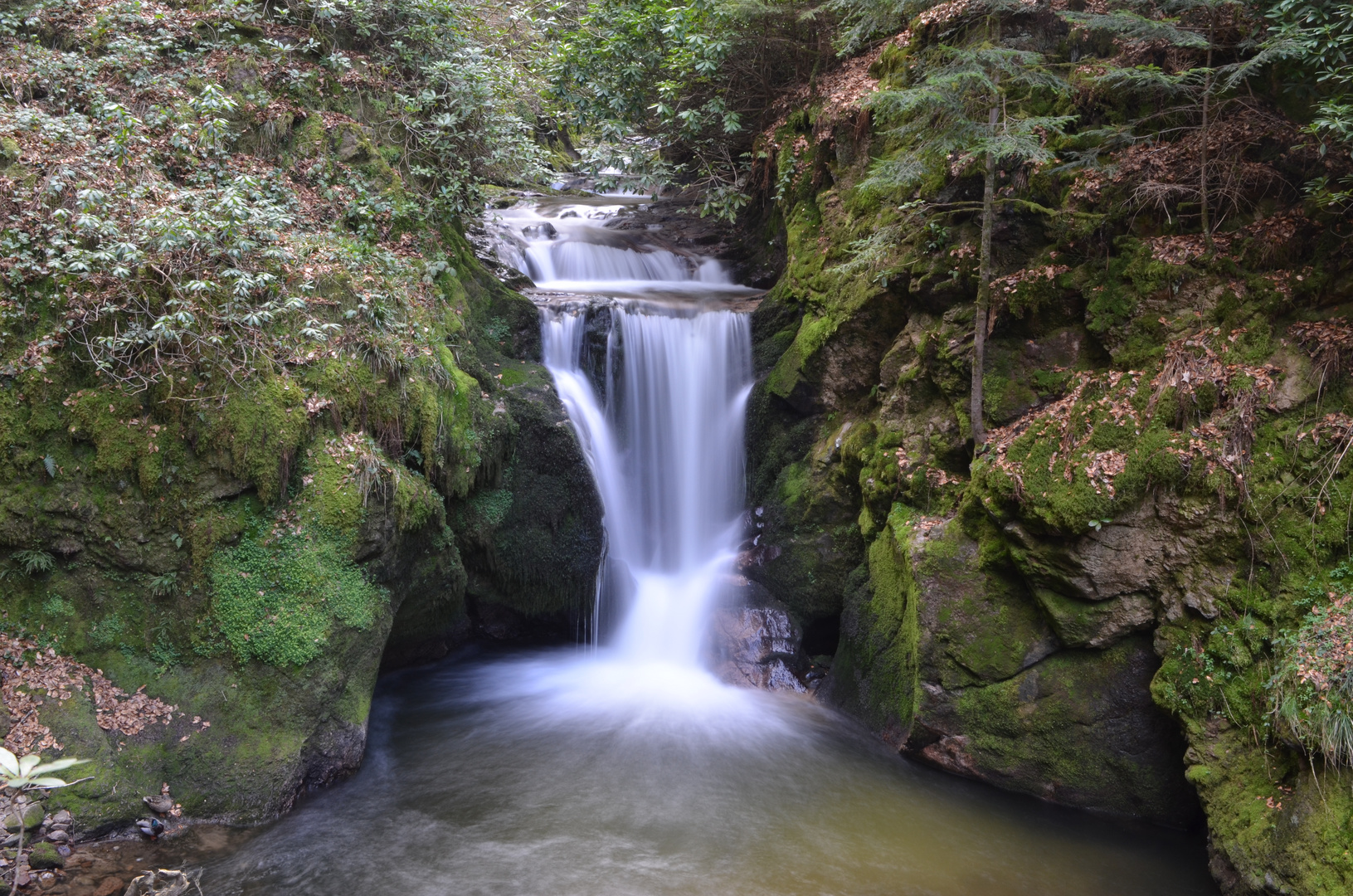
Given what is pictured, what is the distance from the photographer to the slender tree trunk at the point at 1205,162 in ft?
19.5

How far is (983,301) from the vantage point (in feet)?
23.4

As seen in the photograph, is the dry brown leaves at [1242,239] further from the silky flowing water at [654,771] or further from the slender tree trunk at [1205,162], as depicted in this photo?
the silky flowing water at [654,771]

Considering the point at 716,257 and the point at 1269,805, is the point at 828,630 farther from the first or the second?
the point at 716,257

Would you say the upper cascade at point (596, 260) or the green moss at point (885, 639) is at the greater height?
the upper cascade at point (596, 260)

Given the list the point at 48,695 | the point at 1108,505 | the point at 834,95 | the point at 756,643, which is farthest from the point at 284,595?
the point at 834,95

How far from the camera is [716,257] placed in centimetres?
1364

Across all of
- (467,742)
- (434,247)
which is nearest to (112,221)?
(434,247)

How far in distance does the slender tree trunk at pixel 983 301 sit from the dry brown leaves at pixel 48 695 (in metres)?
7.19

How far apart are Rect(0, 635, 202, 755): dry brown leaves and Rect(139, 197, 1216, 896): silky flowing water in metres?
1.24

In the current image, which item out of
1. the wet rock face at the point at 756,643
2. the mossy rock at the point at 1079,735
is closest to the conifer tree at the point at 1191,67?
the mossy rock at the point at 1079,735

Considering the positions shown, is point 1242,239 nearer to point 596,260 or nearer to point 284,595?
point 284,595

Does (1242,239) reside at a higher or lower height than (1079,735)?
higher

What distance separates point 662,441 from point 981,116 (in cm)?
544

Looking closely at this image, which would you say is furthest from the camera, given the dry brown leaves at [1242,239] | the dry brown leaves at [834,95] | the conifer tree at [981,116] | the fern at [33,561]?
the dry brown leaves at [834,95]
